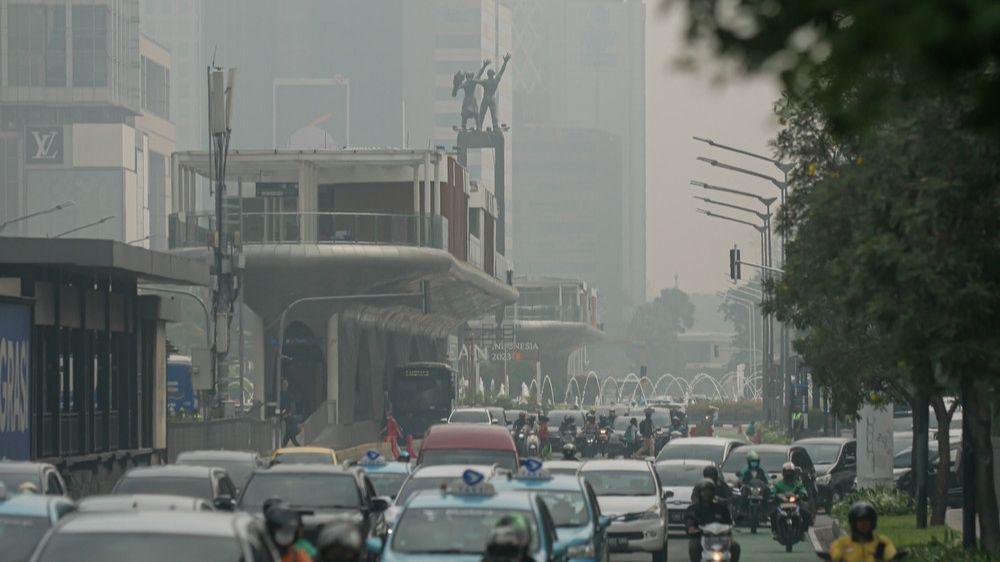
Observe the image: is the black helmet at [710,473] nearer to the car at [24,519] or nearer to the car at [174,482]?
the car at [174,482]

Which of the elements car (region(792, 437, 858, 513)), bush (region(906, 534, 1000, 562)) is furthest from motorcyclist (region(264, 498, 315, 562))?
car (region(792, 437, 858, 513))

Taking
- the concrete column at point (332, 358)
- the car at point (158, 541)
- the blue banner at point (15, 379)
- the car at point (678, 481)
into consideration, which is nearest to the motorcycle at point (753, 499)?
the car at point (678, 481)

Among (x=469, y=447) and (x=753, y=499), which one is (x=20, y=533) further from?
(x=753, y=499)

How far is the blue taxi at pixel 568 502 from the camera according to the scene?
1891cm

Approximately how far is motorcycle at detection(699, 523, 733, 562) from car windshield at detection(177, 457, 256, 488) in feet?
26.9

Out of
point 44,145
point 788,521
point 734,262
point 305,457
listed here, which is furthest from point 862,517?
point 44,145

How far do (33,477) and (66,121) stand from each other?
17524cm

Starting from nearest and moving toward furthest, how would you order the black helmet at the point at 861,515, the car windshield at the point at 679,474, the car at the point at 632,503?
the black helmet at the point at 861,515 < the car at the point at 632,503 < the car windshield at the point at 679,474

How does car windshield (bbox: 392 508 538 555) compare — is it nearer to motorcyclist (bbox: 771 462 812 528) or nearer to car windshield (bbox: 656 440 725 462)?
motorcyclist (bbox: 771 462 812 528)

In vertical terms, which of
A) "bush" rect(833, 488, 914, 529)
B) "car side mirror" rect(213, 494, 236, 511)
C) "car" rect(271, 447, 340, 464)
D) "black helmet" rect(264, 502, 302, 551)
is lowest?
"bush" rect(833, 488, 914, 529)

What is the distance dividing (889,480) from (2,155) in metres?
162

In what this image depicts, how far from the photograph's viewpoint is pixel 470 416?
55031 mm

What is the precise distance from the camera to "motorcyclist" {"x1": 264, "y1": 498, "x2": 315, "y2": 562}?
11570mm

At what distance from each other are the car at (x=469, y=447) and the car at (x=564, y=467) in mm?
1237
